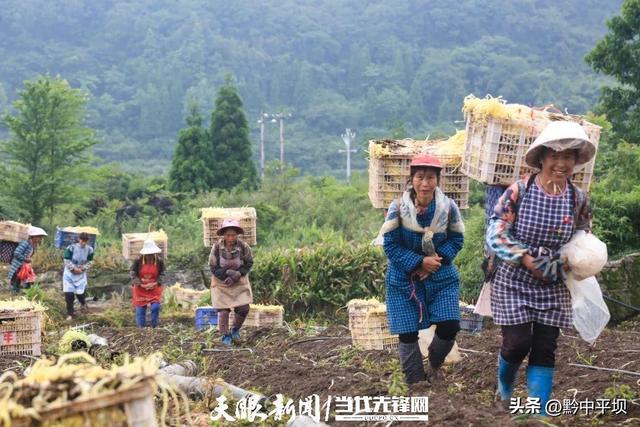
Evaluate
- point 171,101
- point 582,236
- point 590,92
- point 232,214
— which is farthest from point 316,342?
point 171,101

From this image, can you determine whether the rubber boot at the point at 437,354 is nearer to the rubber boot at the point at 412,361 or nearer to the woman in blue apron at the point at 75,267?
the rubber boot at the point at 412,361

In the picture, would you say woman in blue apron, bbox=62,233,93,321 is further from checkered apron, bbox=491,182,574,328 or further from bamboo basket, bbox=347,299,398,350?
checkered apron, bbox=491,182,574,328

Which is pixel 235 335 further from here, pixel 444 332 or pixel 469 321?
pixel 444 332

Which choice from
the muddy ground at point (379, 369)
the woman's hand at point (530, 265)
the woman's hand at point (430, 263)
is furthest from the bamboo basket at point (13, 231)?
the woman's hand at point (530, 265)

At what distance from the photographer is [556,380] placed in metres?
6.59

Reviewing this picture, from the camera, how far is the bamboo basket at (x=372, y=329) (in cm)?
872

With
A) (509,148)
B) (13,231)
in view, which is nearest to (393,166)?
(509,148)

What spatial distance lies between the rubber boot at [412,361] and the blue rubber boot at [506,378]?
756 millimetres

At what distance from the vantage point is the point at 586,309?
5.40 meters

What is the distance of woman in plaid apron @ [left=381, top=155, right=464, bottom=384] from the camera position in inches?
245

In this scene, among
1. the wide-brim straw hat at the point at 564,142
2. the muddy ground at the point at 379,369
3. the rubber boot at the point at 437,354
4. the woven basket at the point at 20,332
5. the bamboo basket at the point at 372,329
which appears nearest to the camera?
the wide-brim straw hat at the point at 564,142

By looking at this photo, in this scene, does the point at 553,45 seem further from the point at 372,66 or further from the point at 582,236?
the point at 582,236

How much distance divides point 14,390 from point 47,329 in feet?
34.9

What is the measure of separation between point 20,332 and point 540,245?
20.2 feet
